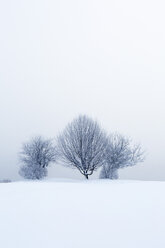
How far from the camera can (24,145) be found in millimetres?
58719

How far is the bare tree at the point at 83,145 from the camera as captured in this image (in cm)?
4381

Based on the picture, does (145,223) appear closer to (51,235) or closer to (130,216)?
(130,216)

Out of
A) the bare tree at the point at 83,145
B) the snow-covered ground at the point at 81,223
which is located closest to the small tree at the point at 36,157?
the bare tree at the point at 83,145

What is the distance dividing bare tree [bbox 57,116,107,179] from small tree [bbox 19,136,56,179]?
888cm

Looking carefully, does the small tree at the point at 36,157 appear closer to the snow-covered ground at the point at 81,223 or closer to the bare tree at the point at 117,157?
the bare tree at the point at 117,157

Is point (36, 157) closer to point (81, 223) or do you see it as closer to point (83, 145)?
point (83, 145)

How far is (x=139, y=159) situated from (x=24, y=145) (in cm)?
2564

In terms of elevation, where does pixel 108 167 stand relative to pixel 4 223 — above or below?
above

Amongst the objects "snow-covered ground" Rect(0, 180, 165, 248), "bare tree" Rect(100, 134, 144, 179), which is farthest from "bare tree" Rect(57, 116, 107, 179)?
"snow-covered ground" Rect(0, 180, 165, 248)

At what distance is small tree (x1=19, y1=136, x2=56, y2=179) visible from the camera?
52375mm

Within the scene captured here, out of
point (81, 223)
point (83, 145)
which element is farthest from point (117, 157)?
point (81, 223)

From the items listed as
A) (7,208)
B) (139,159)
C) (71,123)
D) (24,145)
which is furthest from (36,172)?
(7,208)

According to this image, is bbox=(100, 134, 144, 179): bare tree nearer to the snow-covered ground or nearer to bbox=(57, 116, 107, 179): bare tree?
bbox=(57, 116, 107, 179): bare tree

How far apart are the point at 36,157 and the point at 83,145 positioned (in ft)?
51.9
